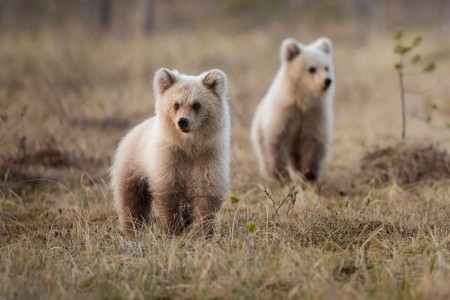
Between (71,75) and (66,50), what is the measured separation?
7.10ft

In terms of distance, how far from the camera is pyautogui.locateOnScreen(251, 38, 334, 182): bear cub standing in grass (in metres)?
7.98

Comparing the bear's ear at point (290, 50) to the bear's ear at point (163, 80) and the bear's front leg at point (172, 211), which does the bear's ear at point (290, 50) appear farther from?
the bear's front leg at point (172, 211)

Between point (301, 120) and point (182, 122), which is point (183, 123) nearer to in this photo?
point (182, 122)

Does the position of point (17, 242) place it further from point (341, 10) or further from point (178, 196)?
point (341, 10)

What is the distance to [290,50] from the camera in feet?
27.4

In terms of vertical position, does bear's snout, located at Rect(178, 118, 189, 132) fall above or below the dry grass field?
above

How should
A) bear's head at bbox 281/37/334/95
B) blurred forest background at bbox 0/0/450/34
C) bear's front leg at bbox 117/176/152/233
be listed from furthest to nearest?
blurred forest background at bbox 0/0/450/34 → bear's head at bbox 281/37/334/95 → bear's front leg at bbox 117/176/152/233

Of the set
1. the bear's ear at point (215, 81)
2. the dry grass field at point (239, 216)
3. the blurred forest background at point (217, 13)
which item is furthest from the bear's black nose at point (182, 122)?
the blurred forest background at point (217, 13)

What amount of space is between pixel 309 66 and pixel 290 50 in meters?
0.39

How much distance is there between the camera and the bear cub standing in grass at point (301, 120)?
7977 mm

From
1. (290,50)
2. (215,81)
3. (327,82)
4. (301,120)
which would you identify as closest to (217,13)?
(290,50)

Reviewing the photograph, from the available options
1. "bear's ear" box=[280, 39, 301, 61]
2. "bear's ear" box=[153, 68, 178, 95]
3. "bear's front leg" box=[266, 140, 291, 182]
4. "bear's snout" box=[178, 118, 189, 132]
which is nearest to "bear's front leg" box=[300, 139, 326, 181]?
"bear's front leg" box=[266, 140, 291, 182]

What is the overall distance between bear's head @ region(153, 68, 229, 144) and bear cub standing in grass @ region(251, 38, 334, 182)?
301 centimetres

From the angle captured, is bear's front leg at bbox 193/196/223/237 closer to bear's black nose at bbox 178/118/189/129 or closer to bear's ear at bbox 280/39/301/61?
bear's black nose at bbox 178/118/189/129
